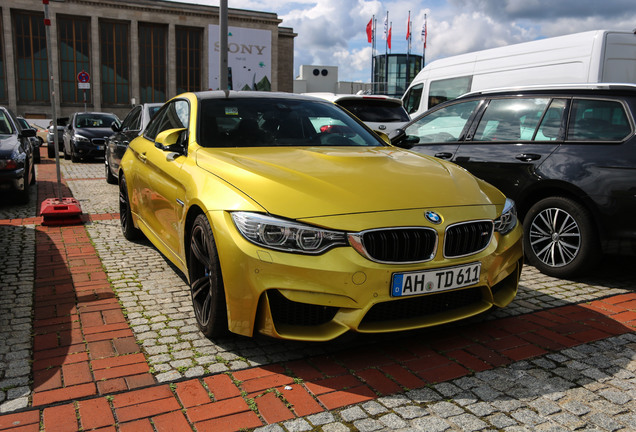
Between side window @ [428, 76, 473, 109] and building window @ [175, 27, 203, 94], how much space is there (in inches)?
2054

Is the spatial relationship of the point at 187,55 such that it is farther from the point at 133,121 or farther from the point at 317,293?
the point at 317,293

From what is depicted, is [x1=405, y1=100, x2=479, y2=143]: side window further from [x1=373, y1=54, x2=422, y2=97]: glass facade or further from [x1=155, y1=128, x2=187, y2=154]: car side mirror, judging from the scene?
[x1=373, y1=54, x2=422, y2=97]: glass facade

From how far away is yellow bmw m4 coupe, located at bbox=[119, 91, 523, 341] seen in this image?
9.88ft

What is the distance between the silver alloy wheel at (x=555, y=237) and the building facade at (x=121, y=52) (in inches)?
2252

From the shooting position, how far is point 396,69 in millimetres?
65250

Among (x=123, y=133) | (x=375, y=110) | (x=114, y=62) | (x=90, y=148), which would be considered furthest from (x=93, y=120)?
(x=114, y=62)

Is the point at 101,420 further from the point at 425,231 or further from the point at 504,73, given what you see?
the point at 504,73

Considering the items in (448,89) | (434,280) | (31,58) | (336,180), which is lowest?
(434,280)

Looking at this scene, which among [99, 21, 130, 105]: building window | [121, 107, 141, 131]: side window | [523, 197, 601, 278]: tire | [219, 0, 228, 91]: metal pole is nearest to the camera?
[523, 197, 601, 278]: tire

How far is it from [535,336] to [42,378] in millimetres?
2981

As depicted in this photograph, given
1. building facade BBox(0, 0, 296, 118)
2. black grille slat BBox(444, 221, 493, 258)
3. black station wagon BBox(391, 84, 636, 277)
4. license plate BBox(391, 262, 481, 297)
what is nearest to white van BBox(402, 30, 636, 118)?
black station wagon BBox(391, 84, 636, 277)

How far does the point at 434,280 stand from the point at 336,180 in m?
0.83

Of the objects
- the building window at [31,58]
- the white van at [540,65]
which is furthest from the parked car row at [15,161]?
the building window at [31,58]

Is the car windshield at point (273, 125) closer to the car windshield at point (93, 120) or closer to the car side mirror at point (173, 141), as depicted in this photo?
the car side mirror at point (173, 141)
